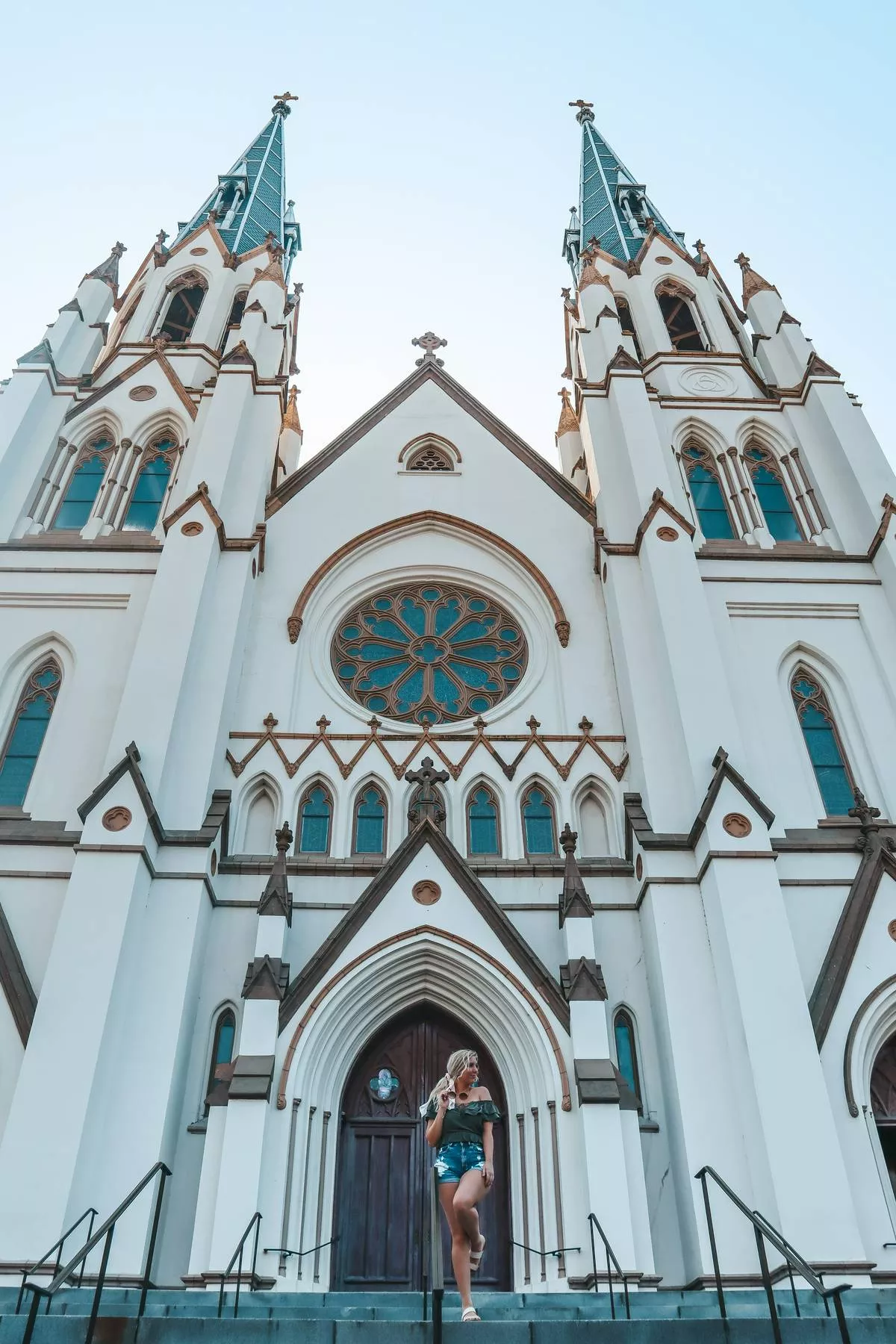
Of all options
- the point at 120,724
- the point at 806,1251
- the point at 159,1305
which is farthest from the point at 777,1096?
the point at 120,724

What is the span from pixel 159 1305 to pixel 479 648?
31.9 feet

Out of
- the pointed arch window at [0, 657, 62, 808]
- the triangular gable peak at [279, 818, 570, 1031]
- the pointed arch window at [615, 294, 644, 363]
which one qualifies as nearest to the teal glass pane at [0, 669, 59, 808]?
the pointed arch window at [0, 657, 62, 808]

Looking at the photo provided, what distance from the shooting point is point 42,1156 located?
9766mm

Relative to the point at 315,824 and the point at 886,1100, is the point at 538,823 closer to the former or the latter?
the point at 315,824

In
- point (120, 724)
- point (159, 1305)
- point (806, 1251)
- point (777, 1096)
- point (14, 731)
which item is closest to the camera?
point (159, 1305)

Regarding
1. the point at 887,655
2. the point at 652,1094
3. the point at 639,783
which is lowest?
the point at 652,1094

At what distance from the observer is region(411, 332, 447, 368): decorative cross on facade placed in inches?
814

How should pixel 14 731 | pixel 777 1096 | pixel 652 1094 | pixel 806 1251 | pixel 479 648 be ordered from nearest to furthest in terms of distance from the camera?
pixel 806 1251 → pixel 777 1096 → pixel 652 1094 → pixel 14 731 → pixel 479 648

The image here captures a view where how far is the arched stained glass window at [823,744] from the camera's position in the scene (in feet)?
45.3

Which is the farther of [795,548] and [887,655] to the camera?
[795,548]

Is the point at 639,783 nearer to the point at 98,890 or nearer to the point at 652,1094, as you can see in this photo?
the point at 652,1094

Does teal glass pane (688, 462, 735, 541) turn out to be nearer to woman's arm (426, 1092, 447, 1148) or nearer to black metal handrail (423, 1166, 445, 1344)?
woman's arm (426, 1092, 447, 1148)

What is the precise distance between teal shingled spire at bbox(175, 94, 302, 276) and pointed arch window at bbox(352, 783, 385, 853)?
16447 mm

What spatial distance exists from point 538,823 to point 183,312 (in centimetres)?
1528
